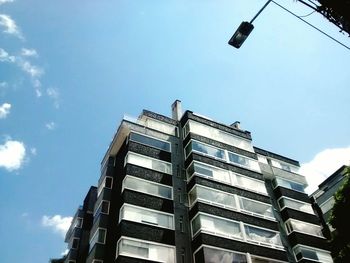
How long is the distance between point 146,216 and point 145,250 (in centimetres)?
262

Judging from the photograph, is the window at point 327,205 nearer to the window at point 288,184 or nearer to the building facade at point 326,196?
the building facade at point 326,196

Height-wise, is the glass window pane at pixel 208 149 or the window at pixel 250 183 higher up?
the glass window pane at pixel 208 149

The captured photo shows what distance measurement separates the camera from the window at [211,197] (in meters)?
28.5

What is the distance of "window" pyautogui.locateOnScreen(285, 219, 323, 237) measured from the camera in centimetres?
3256

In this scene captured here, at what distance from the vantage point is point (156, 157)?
1206 inches

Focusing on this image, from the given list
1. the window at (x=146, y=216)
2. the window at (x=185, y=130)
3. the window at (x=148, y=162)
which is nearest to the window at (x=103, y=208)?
the window at (x=146, y=216)

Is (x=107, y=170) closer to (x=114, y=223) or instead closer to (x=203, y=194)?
(x=114, y=223)

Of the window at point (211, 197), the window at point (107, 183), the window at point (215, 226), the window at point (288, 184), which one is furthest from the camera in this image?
the window at point (288, 184)

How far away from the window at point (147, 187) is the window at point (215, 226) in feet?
10.0

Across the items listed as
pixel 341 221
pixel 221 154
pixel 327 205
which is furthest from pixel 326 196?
pixel 221 154

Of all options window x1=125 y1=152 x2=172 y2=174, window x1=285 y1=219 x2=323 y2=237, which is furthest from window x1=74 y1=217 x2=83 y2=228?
window x1=285 y1=219 x2=323 y2=237

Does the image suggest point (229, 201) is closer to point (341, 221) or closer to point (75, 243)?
point (341, 221)

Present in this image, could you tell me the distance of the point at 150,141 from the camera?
31609 mm

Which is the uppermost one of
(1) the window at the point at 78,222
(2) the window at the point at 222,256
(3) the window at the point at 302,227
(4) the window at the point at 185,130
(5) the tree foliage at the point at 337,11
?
(4) the window at the point at 185,130
